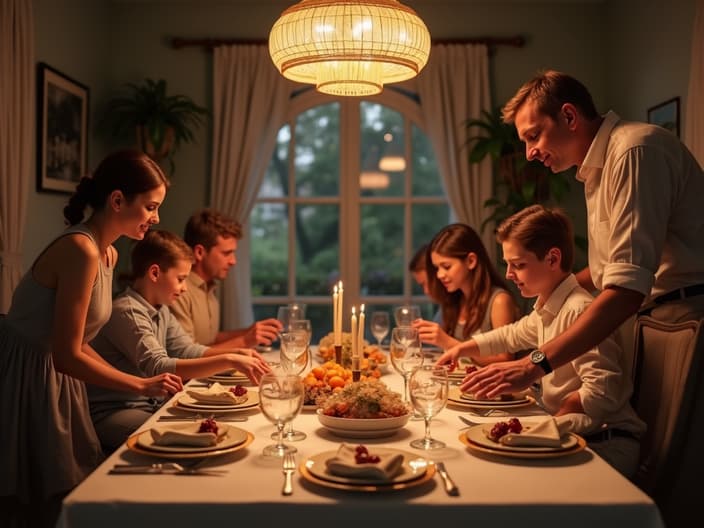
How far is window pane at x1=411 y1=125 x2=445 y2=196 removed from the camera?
17.9ft

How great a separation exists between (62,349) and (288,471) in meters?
0.89

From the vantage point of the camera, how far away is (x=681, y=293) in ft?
6.68

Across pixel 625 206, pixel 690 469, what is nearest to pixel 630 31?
pixel 625 206

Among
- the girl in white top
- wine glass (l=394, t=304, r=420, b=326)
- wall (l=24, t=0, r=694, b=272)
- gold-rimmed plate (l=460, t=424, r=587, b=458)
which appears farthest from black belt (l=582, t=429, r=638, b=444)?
wall (l=24, t=0, r=694, b=272)

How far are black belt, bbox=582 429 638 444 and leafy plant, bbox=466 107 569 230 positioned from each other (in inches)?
121

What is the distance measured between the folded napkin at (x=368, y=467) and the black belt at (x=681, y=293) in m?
1.11

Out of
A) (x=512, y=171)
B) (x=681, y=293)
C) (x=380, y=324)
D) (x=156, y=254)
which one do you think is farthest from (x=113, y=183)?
(x=512, y=171)

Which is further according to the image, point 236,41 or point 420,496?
point 236,41

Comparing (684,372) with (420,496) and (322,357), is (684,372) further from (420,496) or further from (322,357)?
(322,357)

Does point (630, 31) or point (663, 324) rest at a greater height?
point (630, 31)

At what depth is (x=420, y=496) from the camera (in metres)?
1.24

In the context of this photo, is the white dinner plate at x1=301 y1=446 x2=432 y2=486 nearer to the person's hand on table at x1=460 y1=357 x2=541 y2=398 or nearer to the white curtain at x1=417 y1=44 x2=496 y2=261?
the person's hand on table at x1=460 y1=357 x2=541 y2=398

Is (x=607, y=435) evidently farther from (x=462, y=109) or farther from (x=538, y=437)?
(x=462, y=109)

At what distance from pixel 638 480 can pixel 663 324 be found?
413 millimetres
